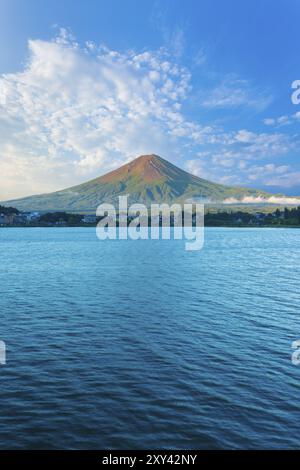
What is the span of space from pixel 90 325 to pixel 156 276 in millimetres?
28898

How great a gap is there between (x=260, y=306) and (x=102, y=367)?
67.4ft

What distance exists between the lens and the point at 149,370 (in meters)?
20.5

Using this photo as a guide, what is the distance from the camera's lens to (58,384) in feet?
60.8

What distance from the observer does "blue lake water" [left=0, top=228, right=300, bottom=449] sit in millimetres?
14508

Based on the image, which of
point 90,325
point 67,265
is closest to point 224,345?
point 90,325

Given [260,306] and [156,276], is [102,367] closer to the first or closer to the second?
[260,306]

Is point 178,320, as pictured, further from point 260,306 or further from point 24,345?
point 24,345

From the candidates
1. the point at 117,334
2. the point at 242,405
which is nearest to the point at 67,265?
the point at 117,334

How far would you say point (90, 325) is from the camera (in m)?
28.8

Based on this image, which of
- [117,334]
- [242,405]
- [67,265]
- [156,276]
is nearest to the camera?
[242,405]

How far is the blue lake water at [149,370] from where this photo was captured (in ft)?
47.6
